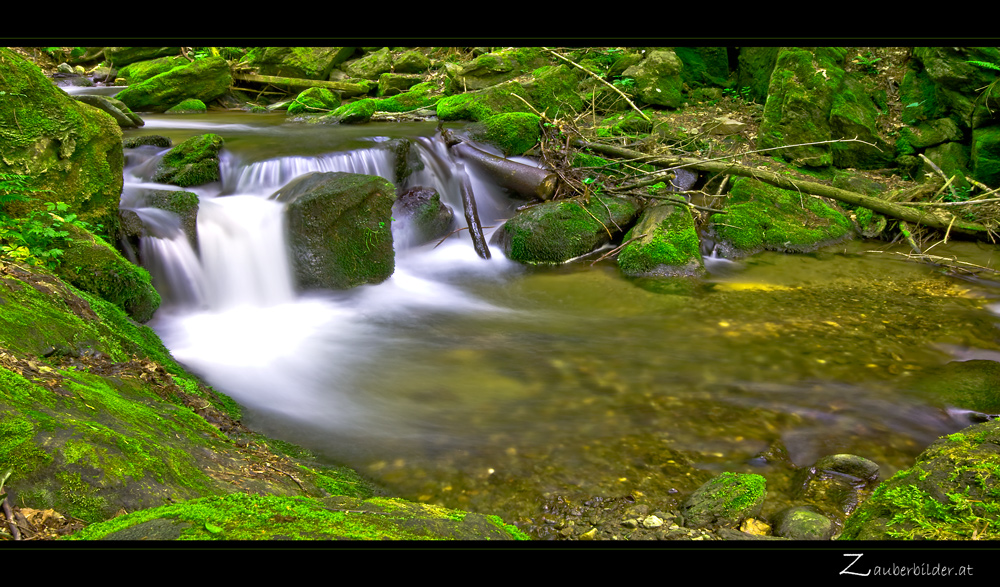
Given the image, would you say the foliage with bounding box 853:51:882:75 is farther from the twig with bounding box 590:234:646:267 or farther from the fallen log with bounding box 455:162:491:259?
the fallen log with bounding box 455:162:491:259

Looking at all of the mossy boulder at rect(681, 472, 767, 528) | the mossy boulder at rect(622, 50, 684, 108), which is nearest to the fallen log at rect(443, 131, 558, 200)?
the mossy boulder at rect(622, 50, 684, 108)

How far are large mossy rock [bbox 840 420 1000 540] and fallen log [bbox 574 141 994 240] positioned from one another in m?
6.97

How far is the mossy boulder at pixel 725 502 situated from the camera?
3232 mm

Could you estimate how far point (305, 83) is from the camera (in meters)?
16.8

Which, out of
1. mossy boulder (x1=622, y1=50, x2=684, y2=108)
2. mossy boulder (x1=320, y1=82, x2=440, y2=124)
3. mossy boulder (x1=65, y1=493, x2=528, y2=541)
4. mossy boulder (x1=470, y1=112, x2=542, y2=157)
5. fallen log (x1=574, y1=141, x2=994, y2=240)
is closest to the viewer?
mossy boulder (x1=65, y1=493, x2=528, y2=541)

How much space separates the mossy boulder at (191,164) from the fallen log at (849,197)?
6.36 m

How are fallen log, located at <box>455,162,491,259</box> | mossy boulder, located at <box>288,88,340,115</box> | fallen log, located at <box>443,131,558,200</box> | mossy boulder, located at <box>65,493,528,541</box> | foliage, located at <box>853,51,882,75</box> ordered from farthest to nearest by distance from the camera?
mossy boulder, located at <box>288,88,340,115</box> < foliage, located at <box>853,51,882,75</box> < fallen log, located at <box>443,131,558,200</box> < fallen log, located at <box>455,162,491,259</box> < mossy boulder, located at <box>65,493,528,541</box>

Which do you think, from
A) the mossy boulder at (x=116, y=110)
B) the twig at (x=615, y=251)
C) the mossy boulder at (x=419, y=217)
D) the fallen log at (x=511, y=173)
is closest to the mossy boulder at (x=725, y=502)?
the twig at (x=615, y=251)

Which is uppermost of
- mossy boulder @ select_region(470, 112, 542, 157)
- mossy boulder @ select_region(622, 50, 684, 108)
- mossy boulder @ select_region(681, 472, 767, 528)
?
mossy boulder @ select_region(622, 50, 684, 108)

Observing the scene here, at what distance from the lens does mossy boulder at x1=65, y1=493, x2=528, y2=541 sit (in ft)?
5.03

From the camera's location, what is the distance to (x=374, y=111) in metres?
12.5

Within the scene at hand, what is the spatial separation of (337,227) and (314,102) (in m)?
8.40

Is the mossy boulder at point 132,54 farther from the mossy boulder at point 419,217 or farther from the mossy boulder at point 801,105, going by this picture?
the mossy boulder at point 801,105
